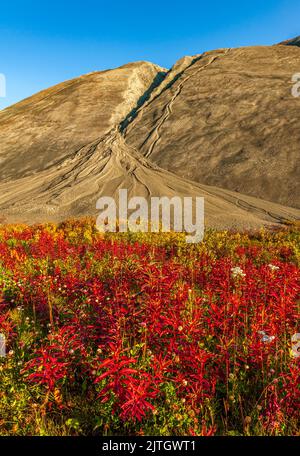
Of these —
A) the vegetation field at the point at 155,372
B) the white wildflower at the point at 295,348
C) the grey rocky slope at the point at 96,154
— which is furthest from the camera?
the grey rocky slope at the point at 96,154

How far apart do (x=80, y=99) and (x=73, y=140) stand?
44.8ft

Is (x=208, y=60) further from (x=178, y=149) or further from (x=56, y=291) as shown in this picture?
(x=56, y=291)

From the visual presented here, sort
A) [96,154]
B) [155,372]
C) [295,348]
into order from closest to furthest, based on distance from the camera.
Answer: [155,372], [295,348], [96,154]

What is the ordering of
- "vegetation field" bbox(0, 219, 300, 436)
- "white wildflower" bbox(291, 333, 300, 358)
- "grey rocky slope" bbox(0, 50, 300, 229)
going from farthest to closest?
"grey rocky slope" bbox(0, 50, 300, 229) < "white wildflower" bbox(291, 333, 300, 358) < "vegetation field" bbox(0, 219, 300, 436)

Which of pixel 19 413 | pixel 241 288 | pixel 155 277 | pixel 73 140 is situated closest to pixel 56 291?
pixel 155 277

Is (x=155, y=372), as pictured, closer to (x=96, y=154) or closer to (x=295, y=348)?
(x=295, y=348)

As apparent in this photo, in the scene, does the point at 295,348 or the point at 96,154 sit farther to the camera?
the point at 96,154

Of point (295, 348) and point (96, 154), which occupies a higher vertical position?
point (96, 154)

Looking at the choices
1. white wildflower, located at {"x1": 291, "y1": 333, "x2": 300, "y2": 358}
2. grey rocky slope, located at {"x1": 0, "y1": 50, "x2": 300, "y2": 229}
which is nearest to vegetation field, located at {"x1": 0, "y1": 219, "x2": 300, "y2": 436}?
white wildflower, located at {"x1": 291, "y1": 333, "x2": 300, "y2": 358}

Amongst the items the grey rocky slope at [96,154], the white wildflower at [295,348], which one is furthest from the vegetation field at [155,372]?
the grey rocky slope at [96,154]

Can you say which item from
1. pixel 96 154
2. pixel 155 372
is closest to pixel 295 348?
pixel 155 372

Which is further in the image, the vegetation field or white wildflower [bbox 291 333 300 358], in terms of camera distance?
white wildflower [bbox 291 333 300 358]

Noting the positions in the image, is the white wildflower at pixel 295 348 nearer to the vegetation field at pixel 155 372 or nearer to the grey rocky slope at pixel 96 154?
the vegetation field at pixel 155 372

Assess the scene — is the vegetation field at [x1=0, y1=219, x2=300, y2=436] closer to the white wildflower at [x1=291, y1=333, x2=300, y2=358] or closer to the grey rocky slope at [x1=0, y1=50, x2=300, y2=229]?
the white wildflower at [x1=291, y1=333, x2=300, y2=358]
